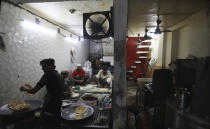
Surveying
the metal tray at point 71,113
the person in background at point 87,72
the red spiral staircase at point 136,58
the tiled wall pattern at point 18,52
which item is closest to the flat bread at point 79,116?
the metal tray at point 71,113

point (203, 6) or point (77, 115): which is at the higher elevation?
point (203, 6)

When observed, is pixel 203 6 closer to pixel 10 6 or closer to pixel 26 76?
pixel 10 6

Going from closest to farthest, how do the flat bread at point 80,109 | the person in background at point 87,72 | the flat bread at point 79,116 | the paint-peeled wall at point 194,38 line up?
the flat bread at point 79,116 → the flat bread at point 80,109 → the paint-peeled wall at point 194,38 → the person in background at point 87,72

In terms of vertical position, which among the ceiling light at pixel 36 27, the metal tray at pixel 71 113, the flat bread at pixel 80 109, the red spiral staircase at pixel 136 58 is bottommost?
the metal tray at pixel 71 113

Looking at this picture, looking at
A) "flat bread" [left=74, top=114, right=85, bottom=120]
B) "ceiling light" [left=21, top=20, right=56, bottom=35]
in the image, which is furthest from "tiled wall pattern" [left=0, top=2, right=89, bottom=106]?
"flat bread" [left=74, top=114, right=85, bottom=120]

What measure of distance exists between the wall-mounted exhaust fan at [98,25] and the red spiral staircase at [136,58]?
16.3 ft

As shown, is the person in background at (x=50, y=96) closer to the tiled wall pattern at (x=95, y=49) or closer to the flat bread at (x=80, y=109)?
the flat bread at (x=80, y=109)

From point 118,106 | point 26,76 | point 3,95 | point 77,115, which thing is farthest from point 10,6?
point 118,106

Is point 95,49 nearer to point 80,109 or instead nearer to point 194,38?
point 194,38

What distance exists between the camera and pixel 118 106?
6.03 ft

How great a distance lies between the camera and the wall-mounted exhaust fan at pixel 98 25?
2425mm

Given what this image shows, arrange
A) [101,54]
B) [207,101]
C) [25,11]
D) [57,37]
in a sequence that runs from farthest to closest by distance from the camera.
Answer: [101,54] → [57,37] → [25,11] → [207,101]

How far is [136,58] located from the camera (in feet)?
23.9

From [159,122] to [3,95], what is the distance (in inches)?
146
